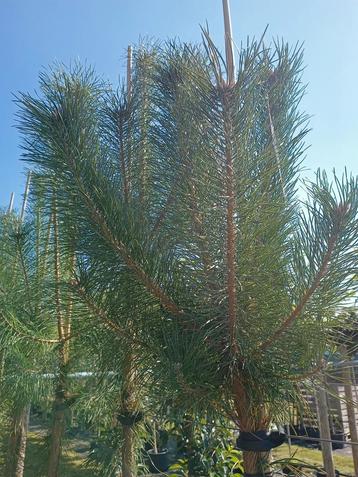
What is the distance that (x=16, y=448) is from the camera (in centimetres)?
292

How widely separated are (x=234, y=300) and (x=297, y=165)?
35 centimetres

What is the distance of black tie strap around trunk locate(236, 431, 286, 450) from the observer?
34.4 inches

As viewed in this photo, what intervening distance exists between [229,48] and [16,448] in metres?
3.06

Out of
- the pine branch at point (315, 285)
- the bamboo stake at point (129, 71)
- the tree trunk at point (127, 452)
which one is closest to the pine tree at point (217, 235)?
the pine branch at point (315, 285)

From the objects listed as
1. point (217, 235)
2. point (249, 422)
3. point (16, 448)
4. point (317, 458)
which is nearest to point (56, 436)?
point (16, 448)

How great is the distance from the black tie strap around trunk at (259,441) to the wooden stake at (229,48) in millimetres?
721

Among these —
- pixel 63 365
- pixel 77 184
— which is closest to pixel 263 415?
pixel 77 184

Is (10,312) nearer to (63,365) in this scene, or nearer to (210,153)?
(63,365)

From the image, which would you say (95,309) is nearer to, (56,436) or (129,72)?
(129,72)

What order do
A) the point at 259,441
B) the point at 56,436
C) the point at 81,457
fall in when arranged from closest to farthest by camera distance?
the point at 259,441
the point at 56,436
the point at 81,457

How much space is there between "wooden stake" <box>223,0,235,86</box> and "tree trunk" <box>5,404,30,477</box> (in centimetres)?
264

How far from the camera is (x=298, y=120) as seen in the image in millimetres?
1000

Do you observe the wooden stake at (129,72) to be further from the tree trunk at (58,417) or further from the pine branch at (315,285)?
the tree trunk at (58,417)

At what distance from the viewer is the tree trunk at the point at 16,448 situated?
275 cm
